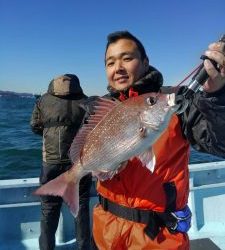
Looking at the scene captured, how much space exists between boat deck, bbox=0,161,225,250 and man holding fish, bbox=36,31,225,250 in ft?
7.72

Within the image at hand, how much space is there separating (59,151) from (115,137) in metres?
2.65

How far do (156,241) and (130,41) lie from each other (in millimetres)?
1498

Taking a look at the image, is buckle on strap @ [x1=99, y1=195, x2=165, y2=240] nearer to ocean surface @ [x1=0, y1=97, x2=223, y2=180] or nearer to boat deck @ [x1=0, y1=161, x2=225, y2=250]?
boat deck @ [x1=0, y1=161, x2=225, y2=250]

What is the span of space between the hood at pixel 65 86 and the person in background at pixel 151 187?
221 centimetres

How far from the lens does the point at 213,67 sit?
6.61 feet

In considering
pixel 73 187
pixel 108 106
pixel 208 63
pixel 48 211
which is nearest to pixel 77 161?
pixel 73 187

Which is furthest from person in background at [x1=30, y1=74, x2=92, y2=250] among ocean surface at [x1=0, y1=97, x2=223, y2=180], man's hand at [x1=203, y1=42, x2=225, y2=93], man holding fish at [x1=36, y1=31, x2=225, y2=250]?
ocean surface at [x1=0, y1=97, x2=223, y2=180]

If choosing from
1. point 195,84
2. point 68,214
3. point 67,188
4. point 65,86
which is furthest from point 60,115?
point 195,84

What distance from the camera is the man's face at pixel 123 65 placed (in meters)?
2.74

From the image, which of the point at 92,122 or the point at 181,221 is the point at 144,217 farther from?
the point at 92,122

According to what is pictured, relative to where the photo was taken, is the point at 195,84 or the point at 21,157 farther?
the point at 21,157

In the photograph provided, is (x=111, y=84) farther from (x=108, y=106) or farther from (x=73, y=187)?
(x=73, y=187)

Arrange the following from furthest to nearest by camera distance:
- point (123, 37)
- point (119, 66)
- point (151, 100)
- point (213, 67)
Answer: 1. point (123, 37)
2. point (119, 66)
3. point (151, 100)
4. point (213, 67)

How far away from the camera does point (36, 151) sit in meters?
12.8
